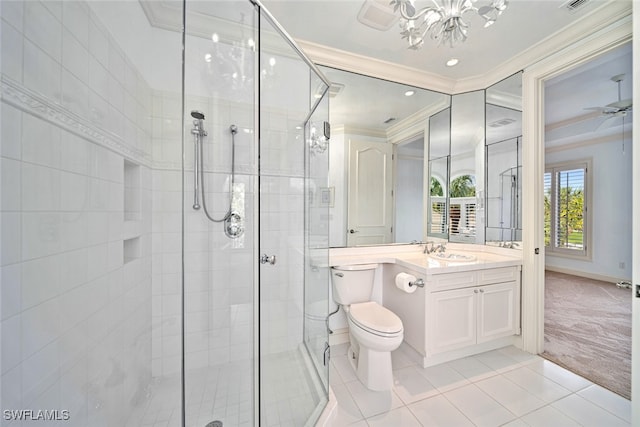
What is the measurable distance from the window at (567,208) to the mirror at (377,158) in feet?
11.7

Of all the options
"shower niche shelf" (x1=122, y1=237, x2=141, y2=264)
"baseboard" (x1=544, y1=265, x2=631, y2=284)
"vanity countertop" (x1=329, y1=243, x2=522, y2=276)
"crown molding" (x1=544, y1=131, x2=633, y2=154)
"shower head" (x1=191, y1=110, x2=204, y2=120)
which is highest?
"crown molding" (x1=544, y1=131, x2=633, y2=154)

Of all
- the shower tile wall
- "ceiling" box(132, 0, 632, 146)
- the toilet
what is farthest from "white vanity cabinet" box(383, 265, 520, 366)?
the shower tile wall

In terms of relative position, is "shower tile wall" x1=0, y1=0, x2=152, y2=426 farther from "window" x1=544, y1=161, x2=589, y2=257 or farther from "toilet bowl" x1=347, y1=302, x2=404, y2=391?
"window" x1=544, y1=161, x2=589, y2=257

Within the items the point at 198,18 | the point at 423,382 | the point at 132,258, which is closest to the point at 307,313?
the point at 423,382

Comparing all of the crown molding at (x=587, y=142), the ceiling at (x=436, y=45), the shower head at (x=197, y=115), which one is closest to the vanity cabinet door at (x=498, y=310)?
the ceiling at (x=436, y=45)

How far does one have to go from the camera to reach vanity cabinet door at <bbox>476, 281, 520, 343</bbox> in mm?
1953

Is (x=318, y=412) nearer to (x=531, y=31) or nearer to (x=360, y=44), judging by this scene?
(x=360, y=44)

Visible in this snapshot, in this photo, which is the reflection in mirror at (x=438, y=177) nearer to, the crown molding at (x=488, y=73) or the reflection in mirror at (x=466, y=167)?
the reflection in mirror at (x=466, y=167)

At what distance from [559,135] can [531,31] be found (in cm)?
334

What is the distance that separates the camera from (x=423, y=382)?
1.69m

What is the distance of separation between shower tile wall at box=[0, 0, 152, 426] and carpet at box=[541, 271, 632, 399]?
3019 millimetres

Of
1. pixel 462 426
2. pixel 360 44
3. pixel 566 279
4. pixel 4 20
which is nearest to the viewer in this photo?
pixel 4 20

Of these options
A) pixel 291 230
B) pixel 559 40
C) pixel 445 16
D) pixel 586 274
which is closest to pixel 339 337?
pixel 291 230

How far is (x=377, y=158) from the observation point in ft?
7.50
